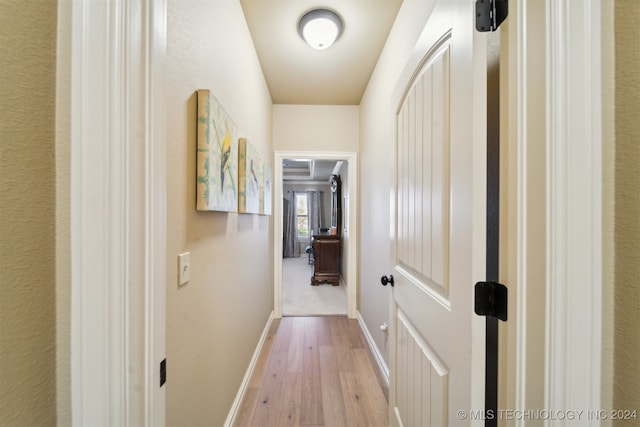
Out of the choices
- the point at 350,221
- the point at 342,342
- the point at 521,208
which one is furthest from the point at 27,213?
the point at 350,221

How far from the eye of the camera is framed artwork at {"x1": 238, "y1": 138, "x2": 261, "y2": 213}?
146cm

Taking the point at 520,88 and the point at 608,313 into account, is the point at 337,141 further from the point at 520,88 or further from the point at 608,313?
the point at 608,313

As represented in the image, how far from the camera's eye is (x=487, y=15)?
0.64m

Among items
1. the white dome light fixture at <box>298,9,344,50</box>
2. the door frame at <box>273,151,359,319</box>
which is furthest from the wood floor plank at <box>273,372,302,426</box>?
the white dome light fixture at <box>298,9,344,50</box>

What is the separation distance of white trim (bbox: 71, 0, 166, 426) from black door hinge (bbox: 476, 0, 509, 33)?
2.63 ft

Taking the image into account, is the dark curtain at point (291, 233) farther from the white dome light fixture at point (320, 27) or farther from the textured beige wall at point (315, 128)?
the white dome light fixture at point (320, 27)

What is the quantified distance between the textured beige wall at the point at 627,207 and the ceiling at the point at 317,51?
1.44 metres

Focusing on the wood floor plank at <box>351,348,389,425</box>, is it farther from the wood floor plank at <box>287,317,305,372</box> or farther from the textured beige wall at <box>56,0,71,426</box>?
the textured beige wall at <box>56,0,71,426</box>

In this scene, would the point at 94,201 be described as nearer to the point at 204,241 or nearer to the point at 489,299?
the point at 204,241

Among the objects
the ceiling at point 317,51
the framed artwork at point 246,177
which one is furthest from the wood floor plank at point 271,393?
the ceiling at point 317,51

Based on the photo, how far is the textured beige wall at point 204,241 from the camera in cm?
82

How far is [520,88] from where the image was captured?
56cm

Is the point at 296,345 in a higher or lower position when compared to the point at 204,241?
lower

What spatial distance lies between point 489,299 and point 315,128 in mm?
2643
